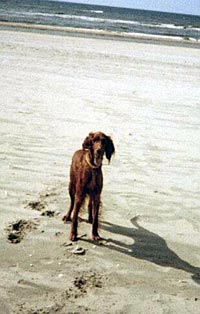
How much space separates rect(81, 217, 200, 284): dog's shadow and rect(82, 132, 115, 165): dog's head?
2.98 ft

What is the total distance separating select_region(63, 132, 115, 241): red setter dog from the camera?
4113 mm

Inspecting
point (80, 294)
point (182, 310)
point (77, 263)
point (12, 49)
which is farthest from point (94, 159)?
point (12, 49)

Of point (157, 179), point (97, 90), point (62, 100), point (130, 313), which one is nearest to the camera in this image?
point (130, 313)

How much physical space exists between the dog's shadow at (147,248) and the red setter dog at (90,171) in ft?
0.97

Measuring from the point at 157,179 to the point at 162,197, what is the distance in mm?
601

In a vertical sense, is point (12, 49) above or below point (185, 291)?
above

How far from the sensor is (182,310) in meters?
3.47

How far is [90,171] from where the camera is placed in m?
4.20

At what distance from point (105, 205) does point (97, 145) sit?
1.39m

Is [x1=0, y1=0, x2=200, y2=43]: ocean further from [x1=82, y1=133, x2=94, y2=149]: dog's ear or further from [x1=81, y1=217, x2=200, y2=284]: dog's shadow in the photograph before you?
[x1=82, y1=133, x2=94, y2=149]: dog's ear

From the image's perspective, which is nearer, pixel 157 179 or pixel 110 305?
pixel 110 305

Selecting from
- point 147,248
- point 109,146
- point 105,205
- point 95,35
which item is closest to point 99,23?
point 95,35

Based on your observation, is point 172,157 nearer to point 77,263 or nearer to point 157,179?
point 157,179

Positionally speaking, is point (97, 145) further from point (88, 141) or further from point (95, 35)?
point (95, 35)
